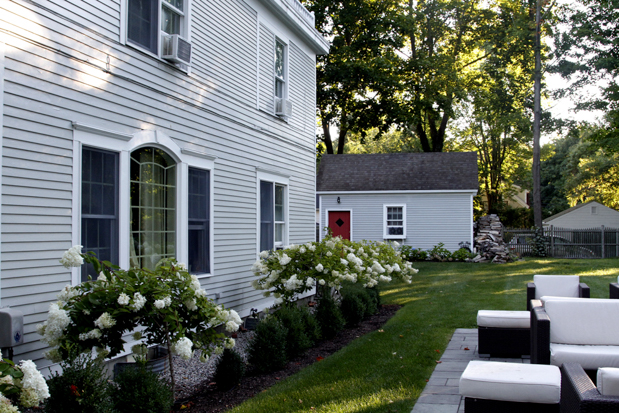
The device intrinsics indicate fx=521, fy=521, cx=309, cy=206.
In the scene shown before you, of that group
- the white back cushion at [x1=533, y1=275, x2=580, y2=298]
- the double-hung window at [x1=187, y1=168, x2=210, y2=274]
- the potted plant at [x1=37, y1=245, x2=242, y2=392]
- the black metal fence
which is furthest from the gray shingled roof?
the potted plant at [x1=37, y1=245, x2=242, y2=392]

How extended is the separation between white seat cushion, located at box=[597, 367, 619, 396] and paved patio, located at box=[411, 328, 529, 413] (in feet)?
5.32

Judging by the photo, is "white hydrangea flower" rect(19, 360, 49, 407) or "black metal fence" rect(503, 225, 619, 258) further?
"black metal fence" rect(503, 225, 619, 258)

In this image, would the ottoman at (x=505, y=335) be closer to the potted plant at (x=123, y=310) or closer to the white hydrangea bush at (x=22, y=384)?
the potted plant at (x=123, y=310)

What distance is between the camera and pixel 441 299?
36.8 ft

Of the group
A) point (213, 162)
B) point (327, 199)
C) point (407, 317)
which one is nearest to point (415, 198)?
point (327, 199)

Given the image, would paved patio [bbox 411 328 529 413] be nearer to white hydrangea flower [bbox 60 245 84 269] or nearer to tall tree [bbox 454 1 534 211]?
white hydrangea flower [bbox 60 245 84 269]

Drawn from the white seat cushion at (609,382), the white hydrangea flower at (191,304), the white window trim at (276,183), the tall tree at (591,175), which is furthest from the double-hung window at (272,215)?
the tall tree at (591,175)

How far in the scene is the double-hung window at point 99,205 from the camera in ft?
17.8

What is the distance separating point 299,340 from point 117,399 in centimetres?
276

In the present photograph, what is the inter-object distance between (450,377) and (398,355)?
3.35 feet

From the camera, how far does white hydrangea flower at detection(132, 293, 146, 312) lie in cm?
403

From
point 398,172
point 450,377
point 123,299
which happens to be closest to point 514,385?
point 450,377

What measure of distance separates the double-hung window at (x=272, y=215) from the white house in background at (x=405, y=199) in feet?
36.6

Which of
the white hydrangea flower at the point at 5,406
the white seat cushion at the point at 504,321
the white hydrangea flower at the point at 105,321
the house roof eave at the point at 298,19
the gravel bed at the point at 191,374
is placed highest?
the house roof eave at the point at 298,19
